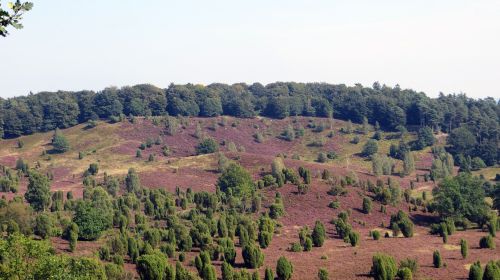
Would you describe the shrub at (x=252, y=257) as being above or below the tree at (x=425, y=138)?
below

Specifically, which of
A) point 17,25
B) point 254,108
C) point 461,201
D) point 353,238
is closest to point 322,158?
point 254,108

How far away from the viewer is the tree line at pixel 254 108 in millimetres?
143625

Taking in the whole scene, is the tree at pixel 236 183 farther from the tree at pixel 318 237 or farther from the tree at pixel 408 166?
the tree at pixel 408 166

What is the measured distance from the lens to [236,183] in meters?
77.8

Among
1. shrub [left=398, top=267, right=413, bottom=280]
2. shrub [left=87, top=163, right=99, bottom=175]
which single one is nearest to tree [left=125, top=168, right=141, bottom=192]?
shrub [left=87, top=163, right=99, bottom=175]

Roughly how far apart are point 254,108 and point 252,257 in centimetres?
12293

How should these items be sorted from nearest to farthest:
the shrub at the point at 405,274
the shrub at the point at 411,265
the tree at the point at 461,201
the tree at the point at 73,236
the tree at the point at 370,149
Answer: the shrub at the point at 405,274 → the shrub at the point at 411,265 → the tree at the point at 73,236 → the tree at the point at 461,201 → the tree at the point at 370,149

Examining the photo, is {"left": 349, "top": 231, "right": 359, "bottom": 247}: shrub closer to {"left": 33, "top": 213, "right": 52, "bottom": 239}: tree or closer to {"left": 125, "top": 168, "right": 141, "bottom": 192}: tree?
{"left": 33, "top": 213, "right": 52, "bottom": 239}: tree

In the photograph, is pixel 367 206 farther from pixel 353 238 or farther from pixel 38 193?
pixel 38 193

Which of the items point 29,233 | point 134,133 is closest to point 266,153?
point 134,133

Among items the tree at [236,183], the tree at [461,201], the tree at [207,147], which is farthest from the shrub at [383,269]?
the tree at [207,147]

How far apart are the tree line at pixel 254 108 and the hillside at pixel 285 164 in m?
5.05

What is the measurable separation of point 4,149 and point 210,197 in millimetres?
78847

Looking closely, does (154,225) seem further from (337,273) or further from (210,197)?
(337,273)
